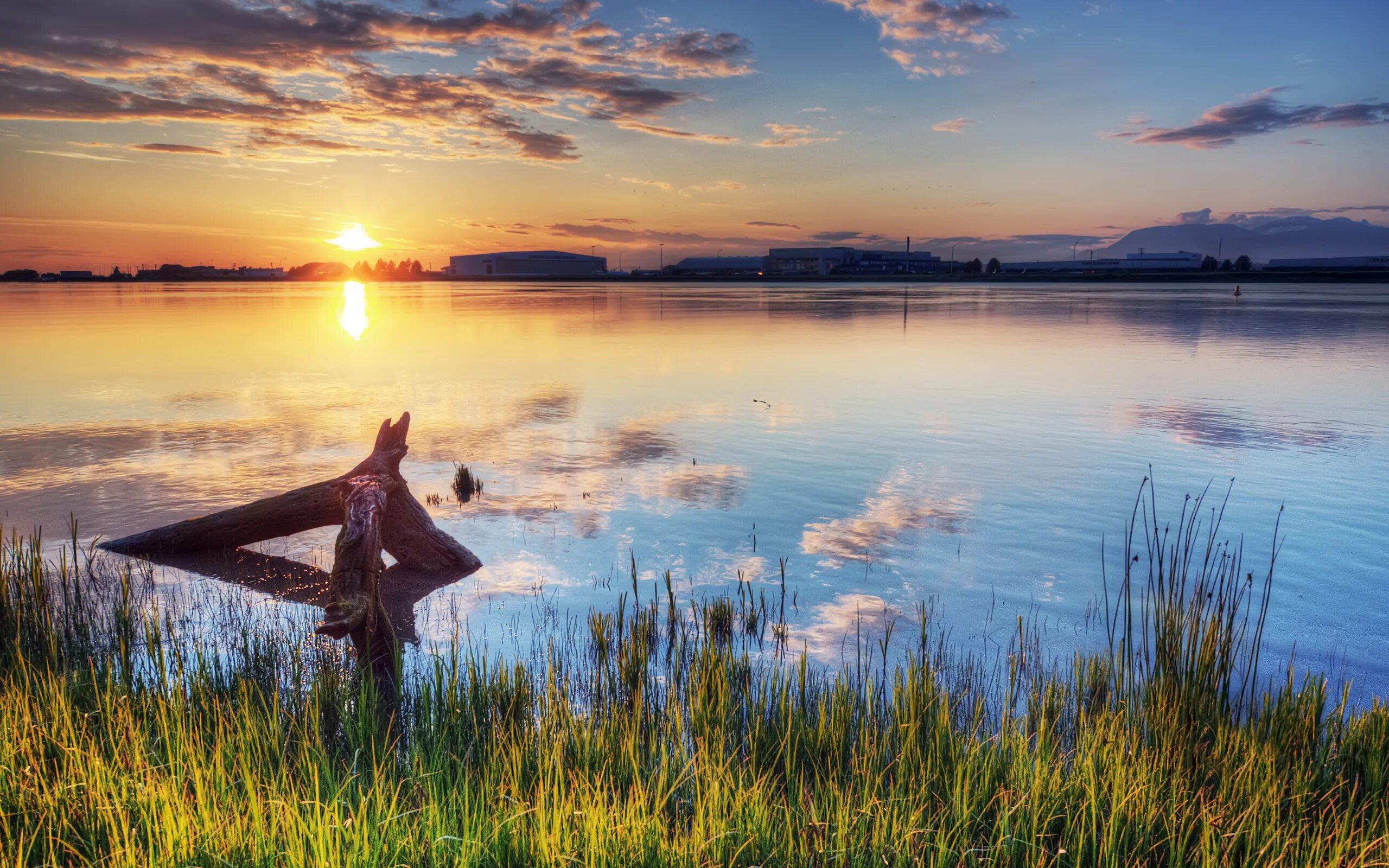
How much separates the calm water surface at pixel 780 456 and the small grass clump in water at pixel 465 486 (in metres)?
0.32

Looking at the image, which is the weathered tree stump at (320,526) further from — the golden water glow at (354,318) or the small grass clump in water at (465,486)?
the golden water glow at (354,318)

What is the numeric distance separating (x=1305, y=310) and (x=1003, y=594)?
76422mm

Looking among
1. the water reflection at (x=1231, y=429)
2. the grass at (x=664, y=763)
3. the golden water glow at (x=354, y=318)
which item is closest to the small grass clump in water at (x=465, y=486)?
the grass at (x=664, y=763)

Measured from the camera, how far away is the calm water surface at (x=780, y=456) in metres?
10.1

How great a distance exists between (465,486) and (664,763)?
10.3 m

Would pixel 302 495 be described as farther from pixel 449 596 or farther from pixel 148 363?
pixel 148 363

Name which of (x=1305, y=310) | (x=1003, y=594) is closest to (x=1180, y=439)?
(x=1003, y=594)

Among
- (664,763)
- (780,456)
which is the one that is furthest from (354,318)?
(664,763)

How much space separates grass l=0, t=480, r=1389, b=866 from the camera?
4.19 m

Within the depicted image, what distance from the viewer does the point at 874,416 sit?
2248 centimetres

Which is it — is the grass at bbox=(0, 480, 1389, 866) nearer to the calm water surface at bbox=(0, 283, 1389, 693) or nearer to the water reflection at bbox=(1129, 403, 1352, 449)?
the calm water surface at bbox=(0, 283, 1389, 693)

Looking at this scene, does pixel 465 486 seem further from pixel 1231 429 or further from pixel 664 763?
pixel 1231 429

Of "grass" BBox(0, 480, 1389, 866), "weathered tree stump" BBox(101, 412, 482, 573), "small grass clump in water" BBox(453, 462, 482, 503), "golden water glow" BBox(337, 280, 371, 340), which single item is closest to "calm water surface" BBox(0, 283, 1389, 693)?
"small grass clump in water" BBox(453, 462, 482, 503)

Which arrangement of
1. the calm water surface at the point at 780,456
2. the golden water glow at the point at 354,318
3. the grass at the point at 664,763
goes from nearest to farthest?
the grass at the point at 664,763 → the calm water surface at the point at 780,456 → the golden water glow at the point at 354,318
